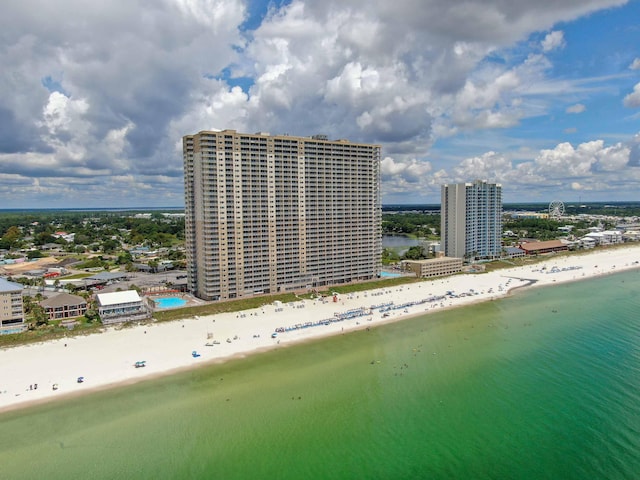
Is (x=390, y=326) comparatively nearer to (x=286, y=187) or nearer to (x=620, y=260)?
(x=286, y=187)

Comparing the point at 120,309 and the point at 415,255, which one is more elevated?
the point at 415,255

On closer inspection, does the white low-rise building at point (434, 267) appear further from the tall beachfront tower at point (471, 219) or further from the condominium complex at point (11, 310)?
the condominium complex at point (11, 310)

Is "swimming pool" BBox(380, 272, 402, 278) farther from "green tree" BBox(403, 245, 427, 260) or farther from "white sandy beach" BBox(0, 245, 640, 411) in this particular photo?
"green tree" BBox(403, 245, 427, 260)

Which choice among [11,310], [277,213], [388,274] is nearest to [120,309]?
[11,310]

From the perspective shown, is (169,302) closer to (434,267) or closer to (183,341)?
Answer: (183,341)

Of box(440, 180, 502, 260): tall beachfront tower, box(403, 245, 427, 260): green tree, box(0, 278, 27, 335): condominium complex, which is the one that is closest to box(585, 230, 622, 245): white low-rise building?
box(440, 180, 502, 260): tall beachfront tower

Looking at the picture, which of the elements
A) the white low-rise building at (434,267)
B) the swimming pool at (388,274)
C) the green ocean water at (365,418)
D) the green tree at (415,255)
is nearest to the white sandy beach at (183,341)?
the green ocean water at (365,418)
